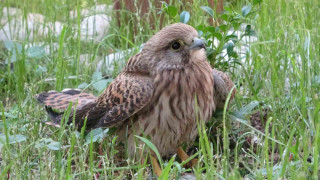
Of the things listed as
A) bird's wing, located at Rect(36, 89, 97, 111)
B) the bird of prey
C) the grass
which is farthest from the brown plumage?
bird's wing, located at Rect(36, 89, 97, 111)

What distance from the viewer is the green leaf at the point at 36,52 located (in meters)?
5.29

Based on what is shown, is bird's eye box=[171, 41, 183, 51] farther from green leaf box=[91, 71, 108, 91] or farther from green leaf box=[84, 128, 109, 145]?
green leaf box=[91, 71, 108, 91]

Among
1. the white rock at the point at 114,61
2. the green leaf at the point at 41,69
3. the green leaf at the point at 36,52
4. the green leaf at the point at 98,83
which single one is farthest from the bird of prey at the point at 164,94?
the green leaf at the point at 36,52

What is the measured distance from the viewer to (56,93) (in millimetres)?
4371

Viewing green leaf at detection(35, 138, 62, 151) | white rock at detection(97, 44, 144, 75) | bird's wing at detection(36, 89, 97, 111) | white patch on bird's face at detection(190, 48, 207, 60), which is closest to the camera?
green leaf at detection(35, 138, 62, 151)

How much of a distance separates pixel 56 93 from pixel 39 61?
1.25 m

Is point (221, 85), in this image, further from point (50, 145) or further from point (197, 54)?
point (50, 145)

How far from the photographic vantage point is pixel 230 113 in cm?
391

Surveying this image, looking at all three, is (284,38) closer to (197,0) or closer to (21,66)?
(197,0)

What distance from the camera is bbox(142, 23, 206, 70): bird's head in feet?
11.9

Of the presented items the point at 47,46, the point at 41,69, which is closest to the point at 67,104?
the point at 41,69

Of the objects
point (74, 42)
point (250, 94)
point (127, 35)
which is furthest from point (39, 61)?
point (250, 94)

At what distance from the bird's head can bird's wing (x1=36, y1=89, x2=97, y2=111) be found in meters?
0.72

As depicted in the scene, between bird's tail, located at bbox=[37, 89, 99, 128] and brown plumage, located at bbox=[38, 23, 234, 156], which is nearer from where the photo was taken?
brown plumage, located at bbox=[38, 23, 234, 156]
